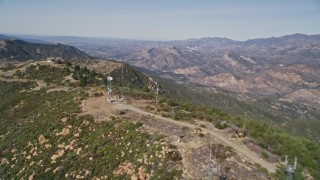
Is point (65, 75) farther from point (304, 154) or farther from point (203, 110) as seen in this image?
point (304, 154)

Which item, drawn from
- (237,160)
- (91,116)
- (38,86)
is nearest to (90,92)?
(91,116)

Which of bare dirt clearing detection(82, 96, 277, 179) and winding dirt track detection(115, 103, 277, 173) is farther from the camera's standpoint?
winding dirt track detection(115, 103, 277, 173)

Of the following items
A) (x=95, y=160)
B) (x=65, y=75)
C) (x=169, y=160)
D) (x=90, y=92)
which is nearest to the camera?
(x=169, y=160)

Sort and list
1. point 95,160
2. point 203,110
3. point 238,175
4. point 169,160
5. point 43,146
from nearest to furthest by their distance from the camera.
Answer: point 238,175, point 169,160, point 95,160, point 43,146, point 203,110

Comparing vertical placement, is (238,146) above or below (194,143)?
below

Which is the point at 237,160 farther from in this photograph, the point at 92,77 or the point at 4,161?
the point at 92,77

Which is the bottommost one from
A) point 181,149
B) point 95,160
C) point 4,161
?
point 4,161

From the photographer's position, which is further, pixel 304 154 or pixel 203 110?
pixel 203 110

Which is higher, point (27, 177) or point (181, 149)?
point (181, 149)

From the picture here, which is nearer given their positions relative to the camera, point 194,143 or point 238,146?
point 194,143

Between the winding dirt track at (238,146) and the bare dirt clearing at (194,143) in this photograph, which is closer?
the bare dirt clearing at (194,143)
